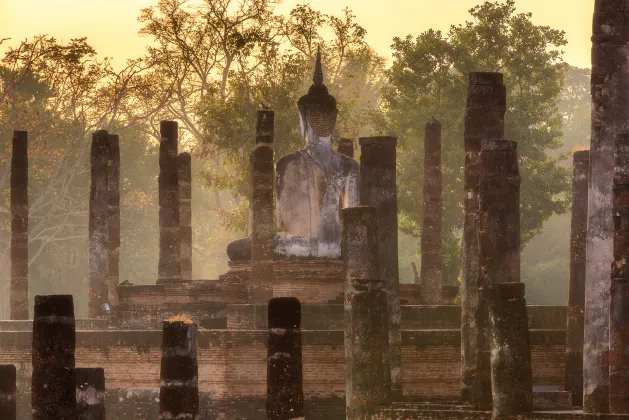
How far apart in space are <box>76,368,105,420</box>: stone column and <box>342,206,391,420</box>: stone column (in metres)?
3.70

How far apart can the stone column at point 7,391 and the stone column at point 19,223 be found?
54.6 ft

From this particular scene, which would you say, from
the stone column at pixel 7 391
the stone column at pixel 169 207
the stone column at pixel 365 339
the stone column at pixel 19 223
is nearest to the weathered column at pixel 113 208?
the stone column at pixel 169 207

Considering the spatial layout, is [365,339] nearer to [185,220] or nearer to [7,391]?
[7,391]

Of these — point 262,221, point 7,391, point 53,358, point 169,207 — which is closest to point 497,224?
point 53,358

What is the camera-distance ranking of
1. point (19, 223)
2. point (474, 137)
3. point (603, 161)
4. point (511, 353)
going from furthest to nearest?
point (19, 223), point (474, 137), point (603, 161), point (511, 353)

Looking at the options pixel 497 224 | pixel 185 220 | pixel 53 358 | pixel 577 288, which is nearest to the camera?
pixel 53 358

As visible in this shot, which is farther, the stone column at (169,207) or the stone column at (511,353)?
the stone column at (169,207)

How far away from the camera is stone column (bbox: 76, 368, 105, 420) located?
14891 millimetres

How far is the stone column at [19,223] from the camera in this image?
30.6 meters

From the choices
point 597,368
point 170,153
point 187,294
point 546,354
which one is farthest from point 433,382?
point 170,153

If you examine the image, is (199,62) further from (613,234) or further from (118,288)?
(613,234)

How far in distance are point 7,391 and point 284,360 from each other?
285 centimetres

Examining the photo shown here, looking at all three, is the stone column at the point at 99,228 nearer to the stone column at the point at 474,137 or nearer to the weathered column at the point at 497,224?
the stone column at the point at 474,137

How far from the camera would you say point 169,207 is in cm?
3092
